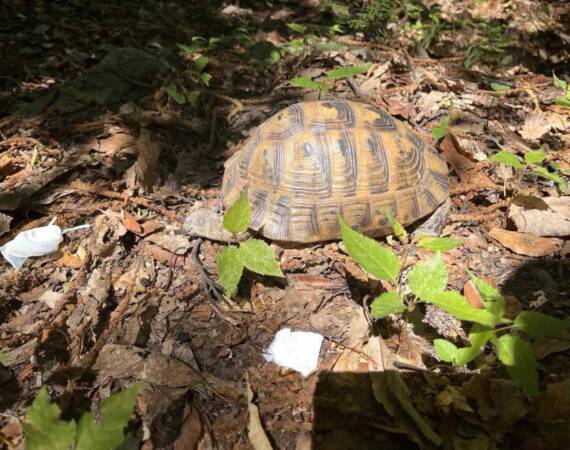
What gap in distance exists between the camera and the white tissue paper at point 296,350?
2424mm

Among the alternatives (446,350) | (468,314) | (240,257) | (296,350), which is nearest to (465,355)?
(446,350)

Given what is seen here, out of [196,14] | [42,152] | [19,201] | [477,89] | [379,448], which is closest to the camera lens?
[379,448]

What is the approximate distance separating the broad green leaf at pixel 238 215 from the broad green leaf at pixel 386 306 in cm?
98

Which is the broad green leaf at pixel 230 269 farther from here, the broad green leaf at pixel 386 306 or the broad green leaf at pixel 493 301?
the broad green leaf at pixel 493 301

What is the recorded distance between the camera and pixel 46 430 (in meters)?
1.74

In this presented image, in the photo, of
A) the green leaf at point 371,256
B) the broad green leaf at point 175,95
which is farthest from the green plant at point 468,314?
the broad green leaf at point 175,95

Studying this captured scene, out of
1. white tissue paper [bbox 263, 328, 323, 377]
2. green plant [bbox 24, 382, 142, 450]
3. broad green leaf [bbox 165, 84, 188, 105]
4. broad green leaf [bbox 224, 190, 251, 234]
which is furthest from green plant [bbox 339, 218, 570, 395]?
broad green leaf [bbox 165, 84, 188, 105]

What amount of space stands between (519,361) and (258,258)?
5.08 feet

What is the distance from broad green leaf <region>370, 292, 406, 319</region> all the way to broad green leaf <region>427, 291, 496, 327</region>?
6.7 inches

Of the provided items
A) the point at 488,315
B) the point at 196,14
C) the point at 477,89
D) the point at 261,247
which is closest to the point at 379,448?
the point at 488,315

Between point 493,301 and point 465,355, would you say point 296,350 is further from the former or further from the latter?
point 493,301

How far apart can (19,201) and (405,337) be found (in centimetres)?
314

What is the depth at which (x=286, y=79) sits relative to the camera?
5.37 m

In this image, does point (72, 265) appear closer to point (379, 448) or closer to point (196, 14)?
point (379, 448)
